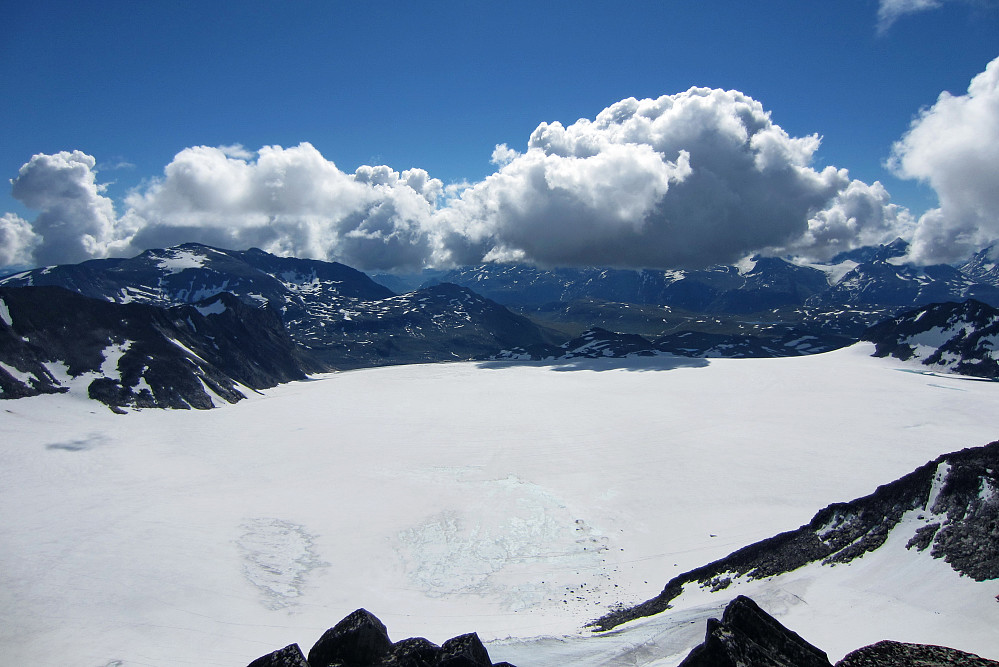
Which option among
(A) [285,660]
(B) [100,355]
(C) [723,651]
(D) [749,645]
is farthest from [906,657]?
(B) [100,355]

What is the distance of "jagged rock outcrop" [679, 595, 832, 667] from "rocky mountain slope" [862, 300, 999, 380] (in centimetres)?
18694

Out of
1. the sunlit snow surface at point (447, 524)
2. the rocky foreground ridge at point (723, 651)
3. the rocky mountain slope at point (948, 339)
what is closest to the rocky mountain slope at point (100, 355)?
the sunlit snow surface at point (447, 524)

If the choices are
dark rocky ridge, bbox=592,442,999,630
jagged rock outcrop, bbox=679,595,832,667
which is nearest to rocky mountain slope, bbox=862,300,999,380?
dark rocky ridge, bbox=592,442,999,630

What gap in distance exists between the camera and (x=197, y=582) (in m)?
38.8

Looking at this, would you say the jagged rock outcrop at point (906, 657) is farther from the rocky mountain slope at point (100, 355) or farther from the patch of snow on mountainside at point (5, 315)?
the patch of snow on mountainside at point (5, 315)

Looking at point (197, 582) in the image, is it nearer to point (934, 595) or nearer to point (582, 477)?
point (582, 477)

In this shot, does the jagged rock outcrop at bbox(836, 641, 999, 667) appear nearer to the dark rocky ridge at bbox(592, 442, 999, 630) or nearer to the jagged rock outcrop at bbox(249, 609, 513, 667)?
the jagged rock outcrop at bbox(249, 609, 513, 667)

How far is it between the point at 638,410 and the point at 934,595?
268 feet

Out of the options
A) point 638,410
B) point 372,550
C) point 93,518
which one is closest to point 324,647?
point 372,550

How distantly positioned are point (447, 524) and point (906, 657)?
4442 cm

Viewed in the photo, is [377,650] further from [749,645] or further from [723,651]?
[749,645]

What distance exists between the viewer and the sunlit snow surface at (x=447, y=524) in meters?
26.4

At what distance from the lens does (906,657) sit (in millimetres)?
9211

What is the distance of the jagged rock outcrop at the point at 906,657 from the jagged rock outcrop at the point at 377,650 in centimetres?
755
